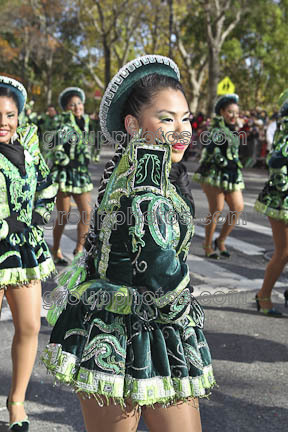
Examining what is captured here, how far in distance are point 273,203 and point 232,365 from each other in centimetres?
146

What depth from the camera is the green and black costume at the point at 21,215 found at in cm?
324

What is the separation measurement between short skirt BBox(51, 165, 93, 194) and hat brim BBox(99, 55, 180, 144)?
472cm

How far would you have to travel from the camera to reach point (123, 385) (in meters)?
2.04

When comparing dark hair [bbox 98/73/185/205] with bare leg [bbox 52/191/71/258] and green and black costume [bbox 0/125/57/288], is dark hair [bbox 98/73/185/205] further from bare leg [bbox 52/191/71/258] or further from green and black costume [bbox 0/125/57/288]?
bare leg [bbox 52/191/71/258]

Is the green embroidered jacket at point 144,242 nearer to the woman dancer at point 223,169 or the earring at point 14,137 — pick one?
the earring at point 14,137

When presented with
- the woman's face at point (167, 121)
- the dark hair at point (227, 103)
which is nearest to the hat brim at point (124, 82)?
the woman's face at point (167, 121)

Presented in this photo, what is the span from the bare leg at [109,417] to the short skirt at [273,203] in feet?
10.0

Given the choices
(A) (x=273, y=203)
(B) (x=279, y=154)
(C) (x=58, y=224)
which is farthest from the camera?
(C) (x=58, y=224)

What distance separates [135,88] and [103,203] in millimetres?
469

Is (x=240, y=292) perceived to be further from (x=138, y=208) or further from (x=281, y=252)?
(x=138, y=208)

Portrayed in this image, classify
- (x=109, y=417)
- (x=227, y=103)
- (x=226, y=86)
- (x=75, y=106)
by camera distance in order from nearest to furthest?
(x=109, y=417) → (x=75, y=106) → (x=227, y=103) → (x=226, y=86)

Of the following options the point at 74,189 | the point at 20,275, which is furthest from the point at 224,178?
the point at 20,275

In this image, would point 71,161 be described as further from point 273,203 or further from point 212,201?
point 273,203

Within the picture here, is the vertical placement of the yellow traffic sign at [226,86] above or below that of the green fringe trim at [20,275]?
above
